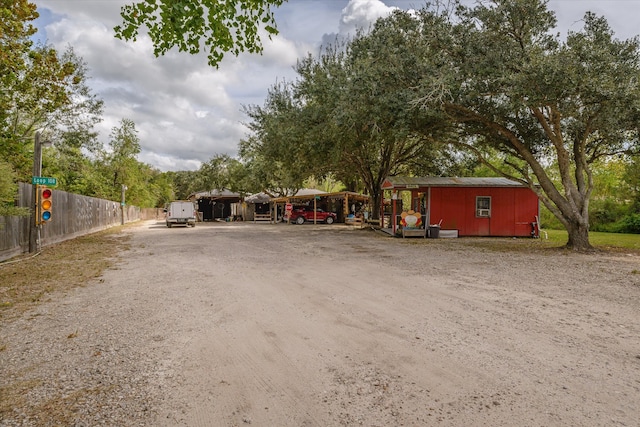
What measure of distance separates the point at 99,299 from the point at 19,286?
2181 millimetres

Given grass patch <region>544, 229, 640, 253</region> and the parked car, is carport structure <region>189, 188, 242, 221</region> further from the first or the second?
grass patch <region>544, 229, 640, 253</region>

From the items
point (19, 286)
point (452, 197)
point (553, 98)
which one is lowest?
point (19, 286)

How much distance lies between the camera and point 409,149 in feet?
80.1

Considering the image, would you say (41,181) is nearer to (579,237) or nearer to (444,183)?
(444,183)

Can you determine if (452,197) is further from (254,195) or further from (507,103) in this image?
(254,195)

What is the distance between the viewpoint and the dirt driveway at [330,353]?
2.79 meters

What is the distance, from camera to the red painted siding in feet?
63.6

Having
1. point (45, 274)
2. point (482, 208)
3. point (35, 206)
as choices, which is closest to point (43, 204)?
point (35, 206)

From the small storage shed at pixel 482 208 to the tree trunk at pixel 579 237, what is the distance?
5636 millimetres

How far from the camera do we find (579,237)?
13758 millimetres

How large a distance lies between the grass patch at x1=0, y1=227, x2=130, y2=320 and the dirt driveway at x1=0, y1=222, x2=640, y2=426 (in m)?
0.54

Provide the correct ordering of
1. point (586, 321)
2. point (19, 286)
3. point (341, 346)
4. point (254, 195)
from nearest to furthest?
point (341, 346)
point (586, 321)
point (19, 286)
point (254, 195)

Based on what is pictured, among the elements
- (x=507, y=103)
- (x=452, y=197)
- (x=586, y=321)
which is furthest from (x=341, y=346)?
(x=452, y=197)

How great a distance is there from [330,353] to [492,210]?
17986 mm
